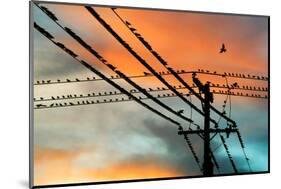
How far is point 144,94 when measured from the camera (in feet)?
13.0

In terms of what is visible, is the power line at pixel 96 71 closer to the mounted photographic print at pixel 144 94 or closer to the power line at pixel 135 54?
the mounted photographic print at pixel 144 94

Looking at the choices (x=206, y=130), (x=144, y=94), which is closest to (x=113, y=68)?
(x=144, y=94)

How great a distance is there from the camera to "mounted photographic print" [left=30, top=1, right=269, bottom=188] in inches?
146

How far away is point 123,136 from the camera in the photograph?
3885 millimetres

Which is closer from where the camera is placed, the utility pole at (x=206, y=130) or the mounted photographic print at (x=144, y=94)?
the mounted photographic print at (x=144, y=94)

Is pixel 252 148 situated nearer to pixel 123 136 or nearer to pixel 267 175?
pixel 267 175

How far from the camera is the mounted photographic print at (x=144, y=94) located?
3.71 metres

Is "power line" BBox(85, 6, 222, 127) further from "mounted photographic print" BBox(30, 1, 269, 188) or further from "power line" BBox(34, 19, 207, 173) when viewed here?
"power line" BBox(34, 19, 207, 173)

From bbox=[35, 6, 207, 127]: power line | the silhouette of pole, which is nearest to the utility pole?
the silhouette of pole

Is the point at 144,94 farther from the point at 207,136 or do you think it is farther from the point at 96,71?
the point at 207,136

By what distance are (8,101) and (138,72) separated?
0.89 m

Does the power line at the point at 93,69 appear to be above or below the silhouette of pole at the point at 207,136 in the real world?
above

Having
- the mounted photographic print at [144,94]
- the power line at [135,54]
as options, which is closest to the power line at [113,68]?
the mounted photographic print at [144,94]

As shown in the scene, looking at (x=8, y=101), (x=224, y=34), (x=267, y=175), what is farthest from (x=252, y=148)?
(x=8, y=101)
